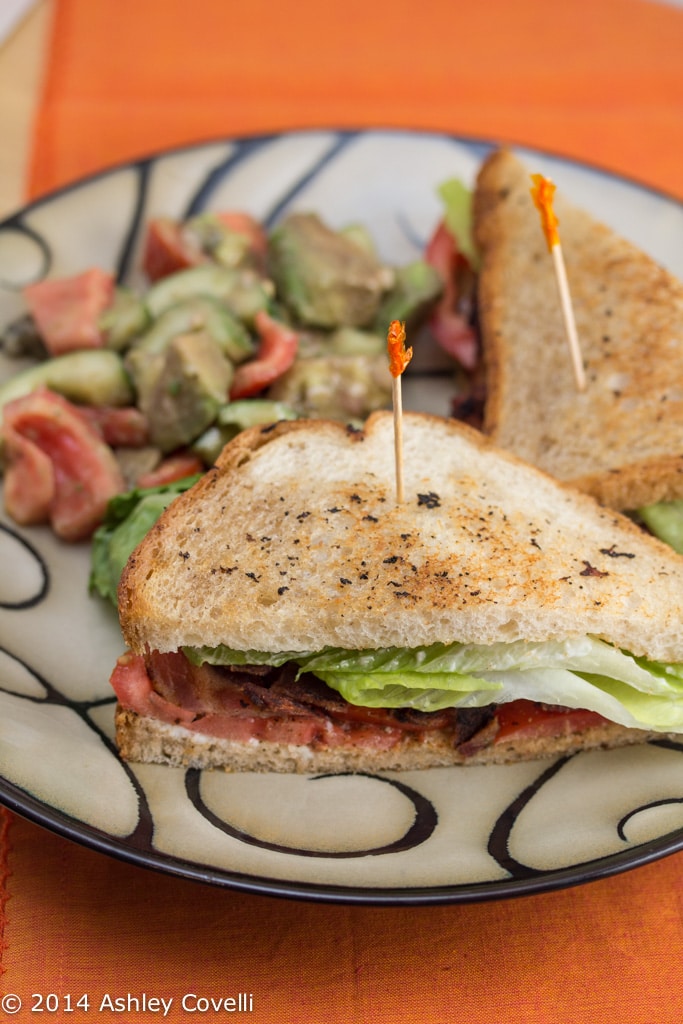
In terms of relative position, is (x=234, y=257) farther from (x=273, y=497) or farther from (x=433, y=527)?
(x=433, y=527)

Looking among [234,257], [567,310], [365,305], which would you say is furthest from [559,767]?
[234,257]

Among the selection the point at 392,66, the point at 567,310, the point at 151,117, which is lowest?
the point at 567,310

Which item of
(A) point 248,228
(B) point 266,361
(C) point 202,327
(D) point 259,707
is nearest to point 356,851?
(D) point 259,707

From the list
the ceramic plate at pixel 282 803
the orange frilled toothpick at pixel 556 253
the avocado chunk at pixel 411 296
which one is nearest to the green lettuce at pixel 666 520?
the orange frilled toothpick at pixel 556 253

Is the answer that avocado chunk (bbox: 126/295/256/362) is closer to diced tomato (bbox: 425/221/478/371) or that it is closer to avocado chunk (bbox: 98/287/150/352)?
avocado chunk (bbox: 98/287/150/352)

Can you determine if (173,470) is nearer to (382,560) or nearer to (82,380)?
(82,380)
